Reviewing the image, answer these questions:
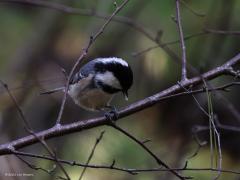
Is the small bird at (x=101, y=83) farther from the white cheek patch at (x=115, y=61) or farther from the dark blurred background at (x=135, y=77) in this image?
the dark blurred background at (x=135, y=77)

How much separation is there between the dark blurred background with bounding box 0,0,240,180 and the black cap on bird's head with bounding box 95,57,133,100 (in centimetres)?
110

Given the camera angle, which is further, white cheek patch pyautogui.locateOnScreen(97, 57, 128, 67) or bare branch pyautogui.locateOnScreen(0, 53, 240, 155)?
white cheek patch pyautogui.locateOnScreen(97, 57, 128, 67)

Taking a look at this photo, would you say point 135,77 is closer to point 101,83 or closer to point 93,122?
point 101,83

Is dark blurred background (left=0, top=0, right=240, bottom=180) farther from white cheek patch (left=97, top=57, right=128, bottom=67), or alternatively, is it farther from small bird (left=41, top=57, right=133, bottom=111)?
white cheek patch (left=97, top=57, right=128, bottom=67)

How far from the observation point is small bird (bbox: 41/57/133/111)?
3.12 metres

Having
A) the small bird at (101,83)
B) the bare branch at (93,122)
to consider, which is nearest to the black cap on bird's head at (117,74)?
the small bird at (101,83)

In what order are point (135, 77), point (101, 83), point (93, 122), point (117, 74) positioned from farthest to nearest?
point (135, 77) → point (101, 83) → point (117, 74) → point (93, 122)

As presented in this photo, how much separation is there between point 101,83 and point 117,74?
16 cm

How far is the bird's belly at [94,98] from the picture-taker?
3260 millimetres

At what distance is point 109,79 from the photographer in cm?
322

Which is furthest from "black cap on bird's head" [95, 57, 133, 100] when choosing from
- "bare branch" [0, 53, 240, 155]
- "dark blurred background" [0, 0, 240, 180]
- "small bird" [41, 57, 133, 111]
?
"dark blurred background" [0, 0, 240, 180]

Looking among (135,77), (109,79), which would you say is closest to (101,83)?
(109,79)

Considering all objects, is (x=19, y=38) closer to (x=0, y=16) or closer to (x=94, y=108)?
(x=0, y=16)

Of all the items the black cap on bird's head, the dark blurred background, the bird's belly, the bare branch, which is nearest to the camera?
the bare branch
